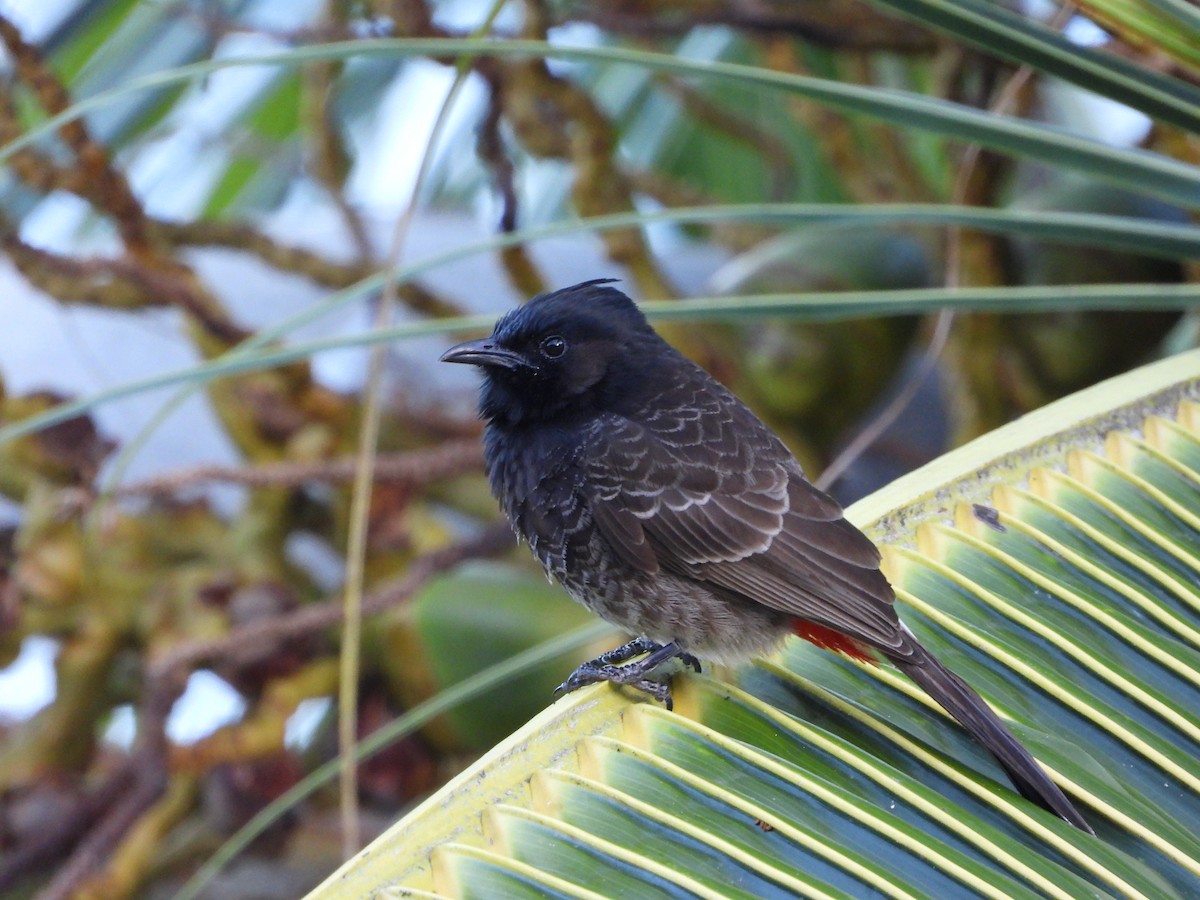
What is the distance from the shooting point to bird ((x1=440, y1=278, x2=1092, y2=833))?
171 cm

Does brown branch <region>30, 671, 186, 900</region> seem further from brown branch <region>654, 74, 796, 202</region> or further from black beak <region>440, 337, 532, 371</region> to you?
brown branch <region>654, 74, 796, 202</region>

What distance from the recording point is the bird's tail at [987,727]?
4.03ft

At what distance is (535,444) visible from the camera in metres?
1.99

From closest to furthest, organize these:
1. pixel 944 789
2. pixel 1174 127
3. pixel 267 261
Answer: pixel 944 789 < pixel 1174 127 < pixel 267 261

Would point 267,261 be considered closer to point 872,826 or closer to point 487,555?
point 487,555

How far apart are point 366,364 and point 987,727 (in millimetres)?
2271

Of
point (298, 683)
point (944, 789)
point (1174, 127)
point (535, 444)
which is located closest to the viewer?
point (944, 789)

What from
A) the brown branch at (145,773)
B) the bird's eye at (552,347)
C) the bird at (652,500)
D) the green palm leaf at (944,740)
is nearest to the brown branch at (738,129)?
the bird at (652,500)

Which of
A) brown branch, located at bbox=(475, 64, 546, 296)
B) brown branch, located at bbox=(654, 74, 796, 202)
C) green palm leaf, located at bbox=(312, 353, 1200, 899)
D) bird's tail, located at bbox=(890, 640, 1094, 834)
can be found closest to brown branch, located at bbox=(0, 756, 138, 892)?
brown branch, located at bbox=(475, 64, 546, 296)

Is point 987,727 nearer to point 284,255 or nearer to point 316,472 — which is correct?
point 316,472

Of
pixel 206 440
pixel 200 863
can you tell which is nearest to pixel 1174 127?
pixel 200 863

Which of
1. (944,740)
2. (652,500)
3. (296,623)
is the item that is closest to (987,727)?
(944,740)

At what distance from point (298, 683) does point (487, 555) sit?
45cm

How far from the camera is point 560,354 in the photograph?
2.07 meters
